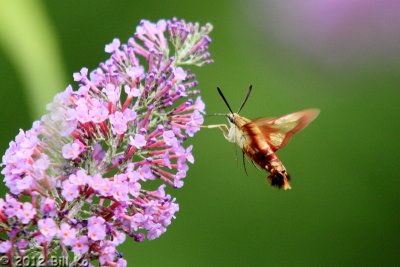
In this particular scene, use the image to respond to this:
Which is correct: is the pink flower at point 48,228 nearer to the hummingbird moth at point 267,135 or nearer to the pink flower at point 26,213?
the pink flower at point 26,213

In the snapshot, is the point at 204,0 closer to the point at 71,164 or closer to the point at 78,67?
the point at 78,67

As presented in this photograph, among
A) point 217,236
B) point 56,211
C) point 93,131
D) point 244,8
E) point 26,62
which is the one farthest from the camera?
point 244,8

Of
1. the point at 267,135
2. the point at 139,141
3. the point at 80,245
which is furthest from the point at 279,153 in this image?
the point at 80,245

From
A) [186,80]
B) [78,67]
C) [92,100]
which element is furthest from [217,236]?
[92,100]

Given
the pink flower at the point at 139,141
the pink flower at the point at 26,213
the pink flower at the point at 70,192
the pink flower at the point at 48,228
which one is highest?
the pink flower at the point at 139,141

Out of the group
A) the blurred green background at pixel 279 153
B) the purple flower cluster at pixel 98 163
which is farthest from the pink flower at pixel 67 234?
the blurred green background at pixel 279 153

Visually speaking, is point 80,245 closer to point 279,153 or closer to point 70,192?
point 70,192
